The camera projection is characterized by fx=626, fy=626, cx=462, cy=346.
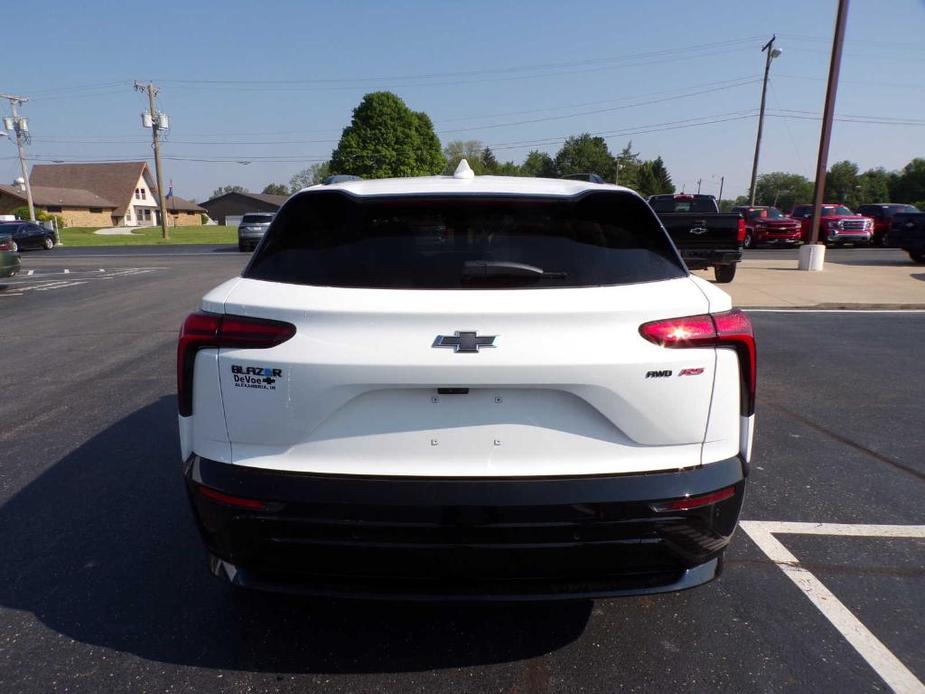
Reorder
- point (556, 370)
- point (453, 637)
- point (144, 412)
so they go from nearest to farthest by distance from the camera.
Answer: point (556, 370) → point (453, 637) → point (144, 412)

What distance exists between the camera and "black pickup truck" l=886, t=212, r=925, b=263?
18047 millimetres

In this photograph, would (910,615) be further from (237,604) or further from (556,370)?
(237,604)

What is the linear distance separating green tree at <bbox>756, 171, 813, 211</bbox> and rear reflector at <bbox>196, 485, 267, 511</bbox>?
161 meters

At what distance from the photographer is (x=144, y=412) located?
5.14 meters

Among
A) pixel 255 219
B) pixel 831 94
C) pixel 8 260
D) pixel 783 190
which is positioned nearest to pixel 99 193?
pixel 255 219

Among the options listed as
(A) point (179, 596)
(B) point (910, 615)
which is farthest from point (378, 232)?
(B) point (910, 615)

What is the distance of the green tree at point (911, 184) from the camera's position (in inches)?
3853

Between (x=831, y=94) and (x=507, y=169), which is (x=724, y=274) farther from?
(x=507, y=169)

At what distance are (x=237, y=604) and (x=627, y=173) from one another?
115 meters

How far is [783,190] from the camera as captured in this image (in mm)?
154250

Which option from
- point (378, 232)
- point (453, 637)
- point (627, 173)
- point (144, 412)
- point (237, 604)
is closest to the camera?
point (378, 232)

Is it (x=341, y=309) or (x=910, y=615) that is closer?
(x=341, y=309)

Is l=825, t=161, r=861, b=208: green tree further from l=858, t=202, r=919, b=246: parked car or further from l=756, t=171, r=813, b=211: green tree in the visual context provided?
l=858, t=202, r=919, b=246: parked car

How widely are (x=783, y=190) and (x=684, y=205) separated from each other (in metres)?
160
